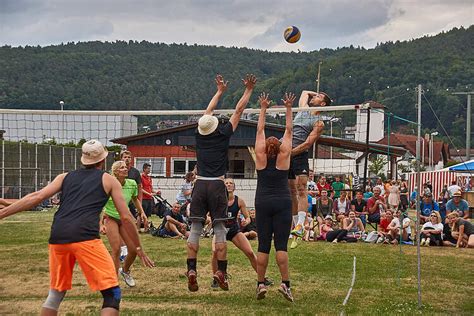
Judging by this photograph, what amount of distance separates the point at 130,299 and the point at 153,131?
34.5 metres

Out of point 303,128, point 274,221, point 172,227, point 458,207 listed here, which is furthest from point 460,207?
point 274,221

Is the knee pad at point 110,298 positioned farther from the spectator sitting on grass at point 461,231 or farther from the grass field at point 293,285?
the spectator sitting on grass at point 461,231

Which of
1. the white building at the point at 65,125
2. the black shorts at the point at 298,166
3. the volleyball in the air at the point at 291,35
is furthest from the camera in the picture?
the white building at the point at 65,125

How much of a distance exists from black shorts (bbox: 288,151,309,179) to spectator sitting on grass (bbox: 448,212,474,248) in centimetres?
803

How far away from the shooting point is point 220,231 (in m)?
11.5

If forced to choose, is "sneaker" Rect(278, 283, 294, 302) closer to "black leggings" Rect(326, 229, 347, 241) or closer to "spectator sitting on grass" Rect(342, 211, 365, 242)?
"black leggings" Rect(326, 229, 347, 241)

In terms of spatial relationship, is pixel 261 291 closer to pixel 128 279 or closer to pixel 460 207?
pixel 128 279

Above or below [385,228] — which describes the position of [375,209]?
above

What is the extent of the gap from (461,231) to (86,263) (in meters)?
15.3

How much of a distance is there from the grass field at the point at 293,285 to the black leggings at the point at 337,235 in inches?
90.2

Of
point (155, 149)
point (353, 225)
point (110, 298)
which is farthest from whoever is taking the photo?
point (155, 149)

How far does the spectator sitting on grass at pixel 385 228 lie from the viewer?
21.3 m

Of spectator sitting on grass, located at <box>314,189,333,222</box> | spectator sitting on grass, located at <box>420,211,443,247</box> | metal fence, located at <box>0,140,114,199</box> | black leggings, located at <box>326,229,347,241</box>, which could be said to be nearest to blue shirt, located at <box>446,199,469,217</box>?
spectator sitting on grass, located at <box>420,211,443,247</box>

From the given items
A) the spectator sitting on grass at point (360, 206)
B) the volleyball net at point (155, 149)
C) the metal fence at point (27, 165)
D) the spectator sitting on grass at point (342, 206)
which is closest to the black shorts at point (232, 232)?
the spectator sitting on grass at point (360, 206)
